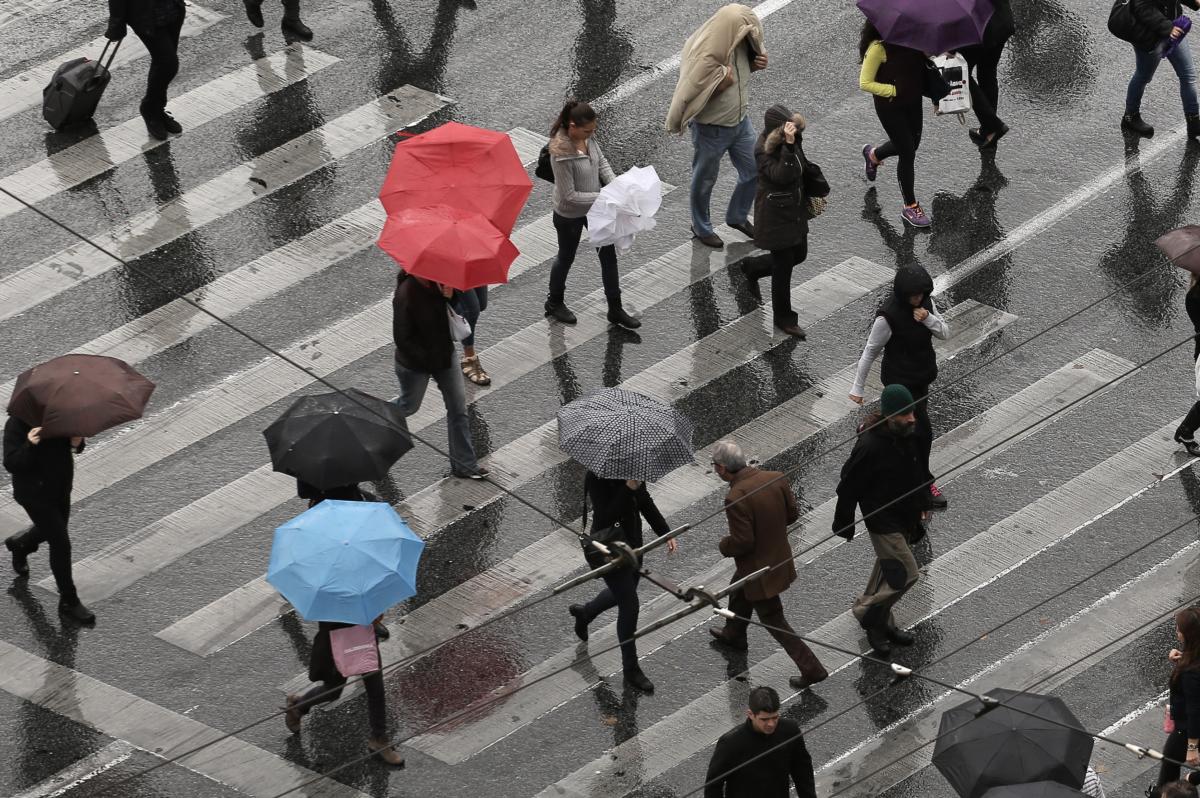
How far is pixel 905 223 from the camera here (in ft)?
49.3

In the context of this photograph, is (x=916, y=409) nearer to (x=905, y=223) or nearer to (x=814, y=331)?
(x=814, y=331)

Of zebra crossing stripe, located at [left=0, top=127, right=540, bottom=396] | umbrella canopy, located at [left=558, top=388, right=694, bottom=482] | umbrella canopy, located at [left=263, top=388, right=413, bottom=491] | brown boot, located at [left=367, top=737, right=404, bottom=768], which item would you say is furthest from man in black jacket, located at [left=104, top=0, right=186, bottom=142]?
brown boot, located at [left=367, top=737, right=404, bottom=768]

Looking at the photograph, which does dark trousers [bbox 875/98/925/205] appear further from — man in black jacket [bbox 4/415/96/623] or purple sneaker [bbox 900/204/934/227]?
man in black jacket [bbox 4/415/96/623]

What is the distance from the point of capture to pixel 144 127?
15.8m

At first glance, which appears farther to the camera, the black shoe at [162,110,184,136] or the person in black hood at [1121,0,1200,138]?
the black shoe at [162,110,184,136]

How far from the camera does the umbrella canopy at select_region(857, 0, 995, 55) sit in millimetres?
14211

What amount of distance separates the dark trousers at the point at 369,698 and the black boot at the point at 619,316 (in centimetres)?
382

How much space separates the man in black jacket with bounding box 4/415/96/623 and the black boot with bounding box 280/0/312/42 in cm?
641

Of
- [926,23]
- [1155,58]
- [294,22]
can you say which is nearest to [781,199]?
[926,23]

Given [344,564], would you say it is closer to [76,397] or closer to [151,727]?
[151,727]

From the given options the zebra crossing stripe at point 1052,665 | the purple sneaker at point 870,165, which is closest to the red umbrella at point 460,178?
the purple sneaker at point 870,165

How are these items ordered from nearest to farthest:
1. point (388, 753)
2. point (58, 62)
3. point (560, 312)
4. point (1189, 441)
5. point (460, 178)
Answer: point (388, 753) < point (460, 178) < point (1189, 441) < point (560, 312) < point (58, 62)

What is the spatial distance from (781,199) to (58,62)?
637 cm

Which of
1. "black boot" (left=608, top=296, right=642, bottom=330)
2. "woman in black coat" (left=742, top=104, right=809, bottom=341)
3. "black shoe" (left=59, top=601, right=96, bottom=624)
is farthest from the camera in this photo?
"black boot" (left=608, top=296, right=642, bottom=330)
